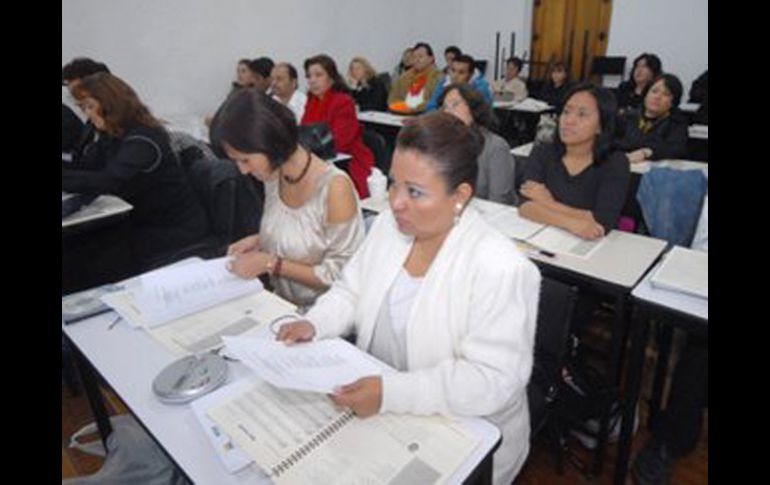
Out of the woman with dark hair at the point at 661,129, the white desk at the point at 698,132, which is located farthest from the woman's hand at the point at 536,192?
the white desk at the point at 698,132

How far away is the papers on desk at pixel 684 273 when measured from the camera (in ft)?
4.52

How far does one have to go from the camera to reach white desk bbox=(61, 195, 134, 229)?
2.07m

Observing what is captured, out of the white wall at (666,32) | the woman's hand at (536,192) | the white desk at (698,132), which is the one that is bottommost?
the woman's hand at (536,192)

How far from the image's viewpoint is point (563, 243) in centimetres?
187

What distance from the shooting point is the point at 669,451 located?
1622mm

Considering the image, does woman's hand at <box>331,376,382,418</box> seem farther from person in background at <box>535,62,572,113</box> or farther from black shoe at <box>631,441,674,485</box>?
person in background at <box>535,62,572,113</box>

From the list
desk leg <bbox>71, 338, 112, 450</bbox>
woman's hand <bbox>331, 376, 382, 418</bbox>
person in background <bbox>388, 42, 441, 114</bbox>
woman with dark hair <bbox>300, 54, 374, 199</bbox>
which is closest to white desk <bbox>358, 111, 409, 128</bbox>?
person in background <bbox>388, 42, 441, 114</bbox>

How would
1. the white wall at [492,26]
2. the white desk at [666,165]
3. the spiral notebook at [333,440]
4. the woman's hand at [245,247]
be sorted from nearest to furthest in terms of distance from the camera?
1. the spiral notebook at [333,440]
2. the woman's hand at [245,247]
3. the white desk at [666,165]
4. the white wall at [492,26]

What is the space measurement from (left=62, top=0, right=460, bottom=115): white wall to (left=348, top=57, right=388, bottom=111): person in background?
1.44ft

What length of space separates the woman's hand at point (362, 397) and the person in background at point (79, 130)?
1.67 metres

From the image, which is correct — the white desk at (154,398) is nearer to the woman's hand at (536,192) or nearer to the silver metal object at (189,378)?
the silver metal object at (189,378)

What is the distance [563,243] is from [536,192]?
341 millimetres
